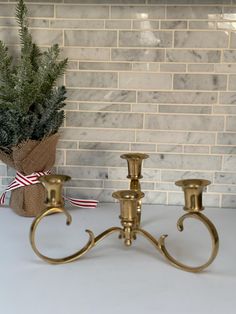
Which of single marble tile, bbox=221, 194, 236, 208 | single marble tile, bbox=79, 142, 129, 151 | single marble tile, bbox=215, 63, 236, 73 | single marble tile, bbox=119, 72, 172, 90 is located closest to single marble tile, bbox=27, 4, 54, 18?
single marble tile, bbox=119, 72, 172, 90

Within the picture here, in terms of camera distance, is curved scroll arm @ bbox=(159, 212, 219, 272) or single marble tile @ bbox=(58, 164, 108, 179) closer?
curved scroll arm @ bbox=(159, 212, 219, 272)

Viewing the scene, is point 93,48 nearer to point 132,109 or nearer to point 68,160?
point 132,109

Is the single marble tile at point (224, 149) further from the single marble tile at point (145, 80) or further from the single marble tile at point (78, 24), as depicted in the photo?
the single marble tile at point (78, 24)

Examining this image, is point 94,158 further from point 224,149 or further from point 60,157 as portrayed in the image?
point 224,149

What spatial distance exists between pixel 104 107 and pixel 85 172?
0.18 metres

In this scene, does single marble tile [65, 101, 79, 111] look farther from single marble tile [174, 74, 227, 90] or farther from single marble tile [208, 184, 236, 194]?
single marble tile [208, 184, 236, 194]

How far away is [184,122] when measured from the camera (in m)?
1.28

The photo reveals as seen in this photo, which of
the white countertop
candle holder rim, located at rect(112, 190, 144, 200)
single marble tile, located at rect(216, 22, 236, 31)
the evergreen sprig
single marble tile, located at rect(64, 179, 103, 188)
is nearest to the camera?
the white countertop

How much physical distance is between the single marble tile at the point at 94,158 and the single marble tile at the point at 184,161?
0.30ft

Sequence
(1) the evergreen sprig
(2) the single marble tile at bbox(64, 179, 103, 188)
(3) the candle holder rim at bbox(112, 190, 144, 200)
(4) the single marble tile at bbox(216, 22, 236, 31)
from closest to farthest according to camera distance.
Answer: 1. (3) the candle holder rim at bbox(112, 190, 144, 200)
2. (1) the evergreen sprig
3. (4) the single marble tile at bbox(216, 22, 236, 31)
4. (2) the single marble tile at bbox(64, 179, 103, 188)

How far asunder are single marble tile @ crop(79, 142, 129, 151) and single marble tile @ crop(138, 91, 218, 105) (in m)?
0.13

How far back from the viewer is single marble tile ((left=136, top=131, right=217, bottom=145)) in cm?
129

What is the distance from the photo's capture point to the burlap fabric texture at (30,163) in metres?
1.15

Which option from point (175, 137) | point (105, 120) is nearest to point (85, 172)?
point (105, 120)
